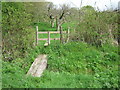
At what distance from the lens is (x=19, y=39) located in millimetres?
6992

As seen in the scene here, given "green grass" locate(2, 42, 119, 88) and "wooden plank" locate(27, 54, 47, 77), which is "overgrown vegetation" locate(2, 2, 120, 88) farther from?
"wooden plank" locate(27, 54, 47, 77)

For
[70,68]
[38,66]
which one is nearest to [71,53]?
[70,68]

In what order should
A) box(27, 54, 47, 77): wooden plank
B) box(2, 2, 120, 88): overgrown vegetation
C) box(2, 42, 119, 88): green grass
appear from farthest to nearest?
box(27, 54, 47, 77): wooden plank < box(2, 2, 120, 88): overgrown vegetation < box(2, 42, 119, 88): green grass

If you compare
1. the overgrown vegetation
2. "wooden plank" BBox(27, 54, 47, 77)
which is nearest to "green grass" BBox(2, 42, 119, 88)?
the overgrown vegetation

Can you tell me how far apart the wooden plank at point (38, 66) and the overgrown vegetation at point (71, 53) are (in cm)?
16

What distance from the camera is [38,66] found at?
5.82 m

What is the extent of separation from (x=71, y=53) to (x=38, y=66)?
5.17 feet

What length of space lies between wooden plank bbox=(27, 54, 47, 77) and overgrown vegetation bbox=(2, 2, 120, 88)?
163mm

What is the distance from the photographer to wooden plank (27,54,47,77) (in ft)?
17.4

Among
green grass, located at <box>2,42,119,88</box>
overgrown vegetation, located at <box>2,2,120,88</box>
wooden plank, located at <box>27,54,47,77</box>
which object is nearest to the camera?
green grass, located at <box>2,42,119,88</box>

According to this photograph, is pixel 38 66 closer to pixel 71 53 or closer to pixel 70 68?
pixel 70 68

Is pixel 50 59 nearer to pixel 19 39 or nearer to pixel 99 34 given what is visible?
pixel 19 39

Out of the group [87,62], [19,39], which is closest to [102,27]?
[87,62]

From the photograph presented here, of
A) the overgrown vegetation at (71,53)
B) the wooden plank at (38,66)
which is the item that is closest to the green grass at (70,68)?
the overgrown vegetation at (71,53)
